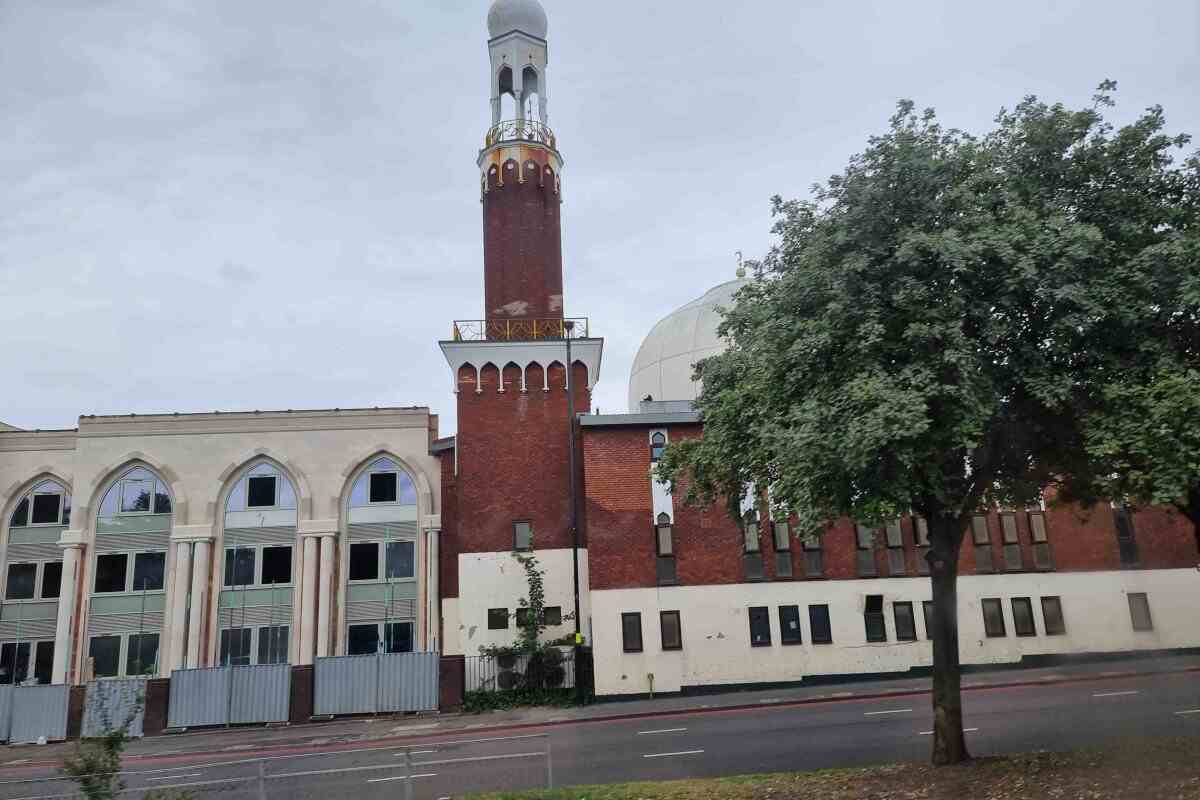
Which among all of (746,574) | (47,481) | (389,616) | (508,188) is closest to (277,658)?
(389,616)

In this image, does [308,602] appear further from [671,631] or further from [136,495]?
[671,631]

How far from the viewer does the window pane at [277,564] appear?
3344cm

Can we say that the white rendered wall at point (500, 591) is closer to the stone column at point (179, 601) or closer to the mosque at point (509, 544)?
the mosque at point (509, 544)

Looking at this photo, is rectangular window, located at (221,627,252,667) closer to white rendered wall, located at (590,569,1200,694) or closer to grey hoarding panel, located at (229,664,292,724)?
grey hoarding panel, located at (229,664,292,724)

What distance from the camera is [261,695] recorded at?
2655 cm

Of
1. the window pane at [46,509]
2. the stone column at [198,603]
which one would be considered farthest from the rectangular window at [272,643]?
the window pane at [46,509]

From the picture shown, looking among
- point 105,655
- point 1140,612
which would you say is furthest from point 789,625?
point 105,655

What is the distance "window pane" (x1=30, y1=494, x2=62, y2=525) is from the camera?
113 feet

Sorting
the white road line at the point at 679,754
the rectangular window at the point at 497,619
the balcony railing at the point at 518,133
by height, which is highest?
the balcony railing at the point at 518,133

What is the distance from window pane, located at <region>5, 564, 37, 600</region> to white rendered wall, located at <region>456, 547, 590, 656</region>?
61.0 feet

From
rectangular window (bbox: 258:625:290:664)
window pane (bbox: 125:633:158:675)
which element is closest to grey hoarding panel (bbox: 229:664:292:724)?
rectangular window (bbox: 258:625:290:664)

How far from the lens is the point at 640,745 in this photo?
18219 millimetres

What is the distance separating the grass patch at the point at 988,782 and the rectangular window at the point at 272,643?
2287 centimetres

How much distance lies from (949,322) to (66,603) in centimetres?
3440
